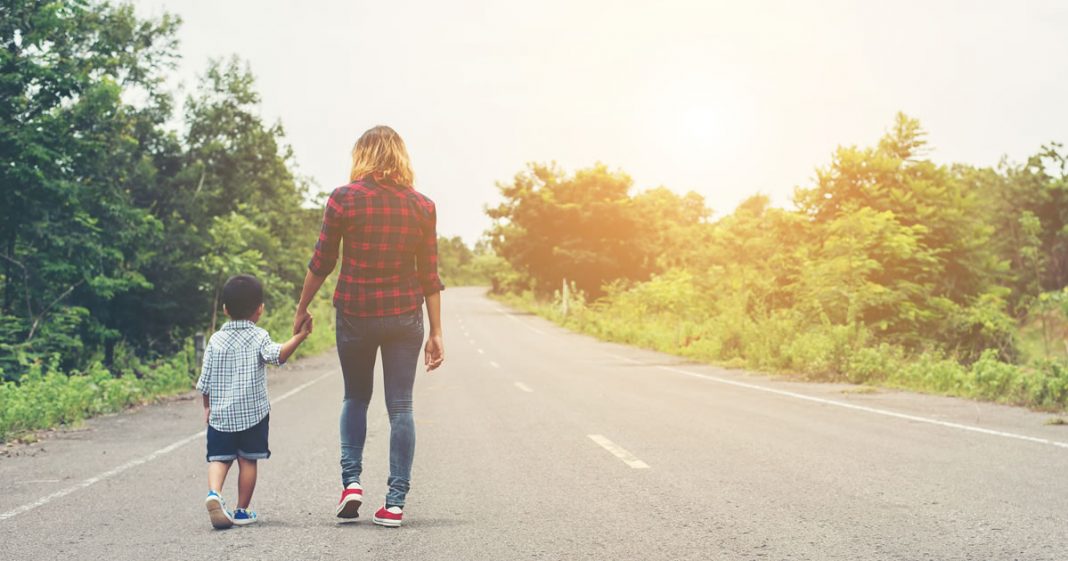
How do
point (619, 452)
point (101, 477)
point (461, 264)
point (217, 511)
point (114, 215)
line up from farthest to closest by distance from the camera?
1. point (461, 264)
2. point (114, 215)
3. point (619, 452)
4. point (101, 477)
5. point (217, 511)

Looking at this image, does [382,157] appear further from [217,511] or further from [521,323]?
[521,323]

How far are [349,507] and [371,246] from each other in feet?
4.84

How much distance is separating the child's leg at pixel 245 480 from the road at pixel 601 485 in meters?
0.18

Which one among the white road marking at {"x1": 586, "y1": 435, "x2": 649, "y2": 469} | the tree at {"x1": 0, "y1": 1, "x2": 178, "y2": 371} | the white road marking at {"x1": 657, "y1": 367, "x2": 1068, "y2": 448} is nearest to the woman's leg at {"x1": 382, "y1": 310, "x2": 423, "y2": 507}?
the white road marking at {"x1": 586, "y1": 435, "x2": 649, "y2": 469}

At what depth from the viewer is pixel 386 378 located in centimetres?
473

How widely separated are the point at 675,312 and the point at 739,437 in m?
24.5

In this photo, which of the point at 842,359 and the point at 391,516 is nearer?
the point at 391,516

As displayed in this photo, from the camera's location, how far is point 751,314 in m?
24.0

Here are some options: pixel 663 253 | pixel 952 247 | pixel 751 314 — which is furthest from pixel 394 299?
pixel 663 253

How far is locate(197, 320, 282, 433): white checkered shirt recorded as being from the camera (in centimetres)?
470

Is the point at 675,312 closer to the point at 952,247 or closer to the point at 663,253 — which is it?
the point at 952,247

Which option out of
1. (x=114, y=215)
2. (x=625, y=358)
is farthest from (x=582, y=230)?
(x=114, y=215)

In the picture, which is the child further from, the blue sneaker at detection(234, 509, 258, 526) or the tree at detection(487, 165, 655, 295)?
the tree at detection(487, 165, 655, 295)

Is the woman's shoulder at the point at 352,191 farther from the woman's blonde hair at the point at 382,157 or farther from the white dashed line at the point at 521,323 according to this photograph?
the white dashed line at the point at 521,323
